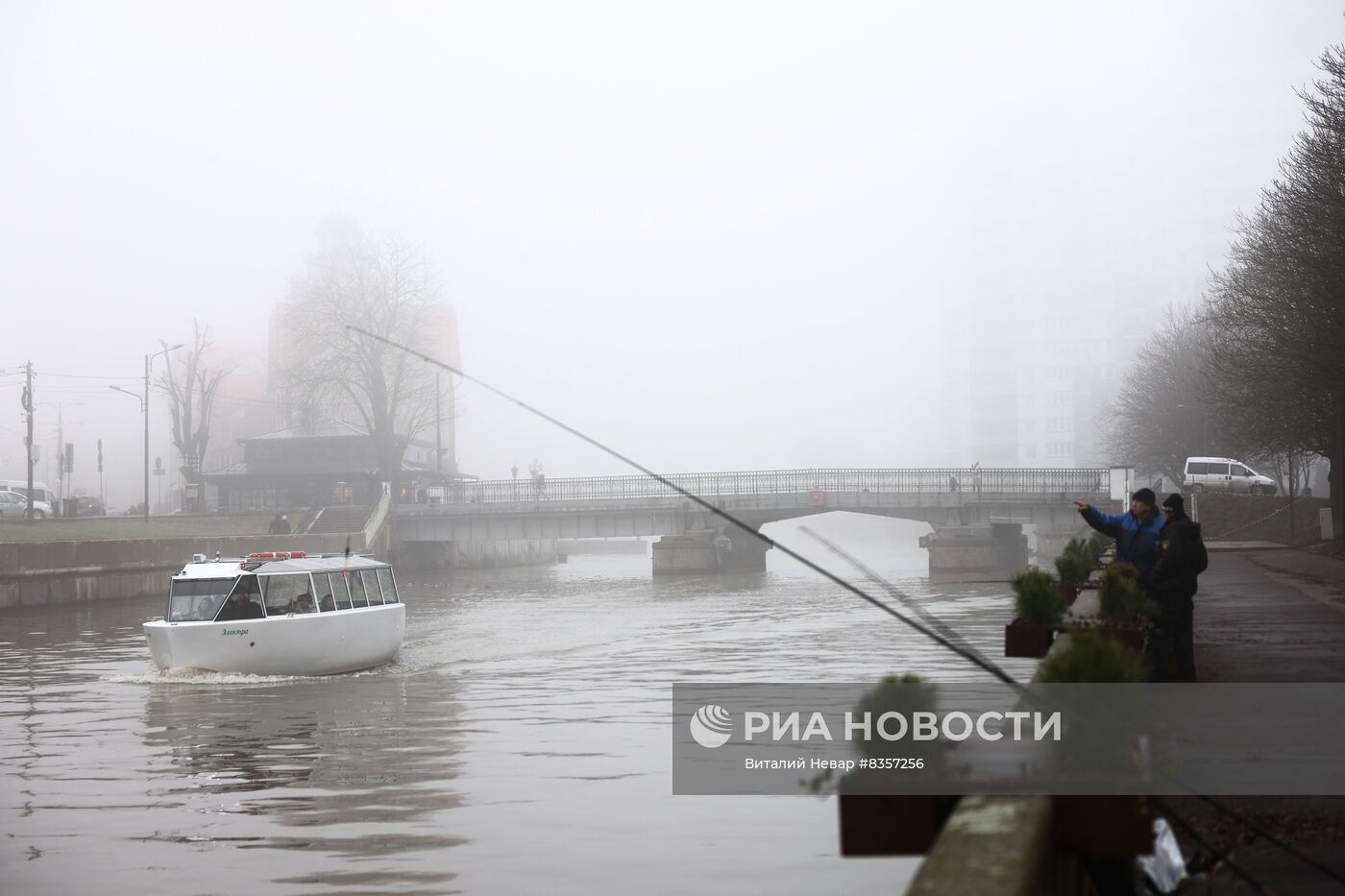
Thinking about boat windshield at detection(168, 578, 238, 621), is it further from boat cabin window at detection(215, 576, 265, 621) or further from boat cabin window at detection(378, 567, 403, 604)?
boat cabin window at detection(378, 567, 403, 604)

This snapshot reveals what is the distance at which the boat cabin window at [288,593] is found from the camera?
2688 centimetres

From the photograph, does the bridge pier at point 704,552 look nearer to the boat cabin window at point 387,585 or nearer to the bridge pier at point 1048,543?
the bridge pier at point 1048,543

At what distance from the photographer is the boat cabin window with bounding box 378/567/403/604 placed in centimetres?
2992

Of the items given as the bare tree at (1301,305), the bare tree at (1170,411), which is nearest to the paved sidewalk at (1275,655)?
the bare tree at (1301,305)

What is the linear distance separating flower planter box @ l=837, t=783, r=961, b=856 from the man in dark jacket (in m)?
8.82

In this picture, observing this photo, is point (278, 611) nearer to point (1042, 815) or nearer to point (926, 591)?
point (1042, 815)

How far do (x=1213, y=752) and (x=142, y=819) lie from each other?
9248mm

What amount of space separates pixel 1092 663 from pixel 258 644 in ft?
72.8

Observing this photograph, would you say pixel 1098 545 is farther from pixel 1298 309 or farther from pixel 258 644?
pixel 258 644

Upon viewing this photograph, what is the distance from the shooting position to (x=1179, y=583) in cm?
1368

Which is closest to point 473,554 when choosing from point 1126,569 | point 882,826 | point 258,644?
point 258,644

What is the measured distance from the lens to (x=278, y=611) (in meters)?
27.0

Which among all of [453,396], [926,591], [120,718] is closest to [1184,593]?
[120,718]

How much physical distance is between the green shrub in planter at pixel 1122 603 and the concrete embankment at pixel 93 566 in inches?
1657
